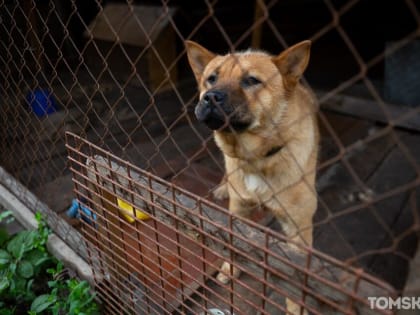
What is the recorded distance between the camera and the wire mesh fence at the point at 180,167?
1051mm

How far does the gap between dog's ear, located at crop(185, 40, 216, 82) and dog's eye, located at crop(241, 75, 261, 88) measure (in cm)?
25

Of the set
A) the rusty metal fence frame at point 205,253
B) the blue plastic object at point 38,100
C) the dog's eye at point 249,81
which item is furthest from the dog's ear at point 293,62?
the blue plastic object at point 38,100

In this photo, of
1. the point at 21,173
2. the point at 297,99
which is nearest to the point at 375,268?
the point at 297,99

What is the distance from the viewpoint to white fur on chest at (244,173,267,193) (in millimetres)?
1963

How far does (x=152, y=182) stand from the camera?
141cm

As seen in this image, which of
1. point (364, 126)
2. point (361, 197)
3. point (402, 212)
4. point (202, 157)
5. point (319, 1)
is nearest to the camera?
point (402, 212)

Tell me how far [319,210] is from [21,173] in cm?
269

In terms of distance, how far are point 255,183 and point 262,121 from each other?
1.35ft

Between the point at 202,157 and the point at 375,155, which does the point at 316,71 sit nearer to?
the point at 375,155

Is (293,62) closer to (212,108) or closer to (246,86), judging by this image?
(246,86)

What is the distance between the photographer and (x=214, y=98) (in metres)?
1.53

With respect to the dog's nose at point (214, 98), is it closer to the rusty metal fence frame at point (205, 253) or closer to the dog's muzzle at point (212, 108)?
the dog's muzzle at point (212, 108)

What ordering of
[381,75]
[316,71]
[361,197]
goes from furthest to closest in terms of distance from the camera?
[316,71] < [381,75] < [361,197]

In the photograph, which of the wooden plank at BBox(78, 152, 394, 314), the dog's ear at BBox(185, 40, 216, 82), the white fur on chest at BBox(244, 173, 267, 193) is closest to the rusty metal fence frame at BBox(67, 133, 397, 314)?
the wooden plank at BBox(78, 152, 394, 314)
